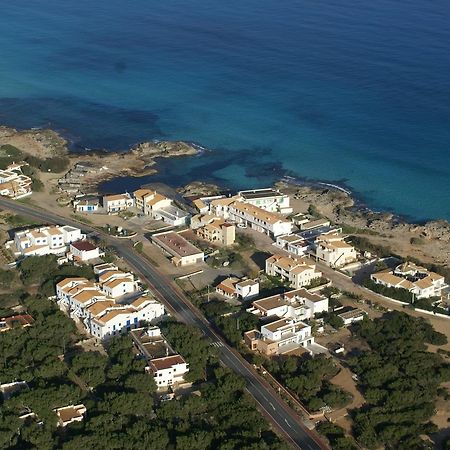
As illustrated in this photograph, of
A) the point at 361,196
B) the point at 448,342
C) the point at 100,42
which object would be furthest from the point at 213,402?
the point at 100,42

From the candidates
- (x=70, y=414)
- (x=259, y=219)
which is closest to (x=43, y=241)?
(x=259, y=219)

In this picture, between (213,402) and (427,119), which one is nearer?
(213,402)

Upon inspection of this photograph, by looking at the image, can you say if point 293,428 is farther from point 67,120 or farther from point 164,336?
point 67,120

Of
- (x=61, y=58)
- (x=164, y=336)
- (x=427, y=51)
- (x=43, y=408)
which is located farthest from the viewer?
(x=61, y=58)

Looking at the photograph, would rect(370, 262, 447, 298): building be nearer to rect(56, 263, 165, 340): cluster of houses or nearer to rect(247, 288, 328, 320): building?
rect(247, 288, 328, 320): building

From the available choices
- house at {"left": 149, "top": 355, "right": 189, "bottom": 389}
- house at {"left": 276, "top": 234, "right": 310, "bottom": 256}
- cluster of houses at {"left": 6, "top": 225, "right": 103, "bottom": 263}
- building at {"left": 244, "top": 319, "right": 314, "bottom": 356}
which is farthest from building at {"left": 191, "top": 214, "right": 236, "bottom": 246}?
house at {"left": 149, "top": 355, "right": 189, "bottom": 389}

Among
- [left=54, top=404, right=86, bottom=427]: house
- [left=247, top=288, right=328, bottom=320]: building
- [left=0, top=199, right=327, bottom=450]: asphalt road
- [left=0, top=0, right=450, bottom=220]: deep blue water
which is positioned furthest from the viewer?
[left=0, top=0, right=450, bottom=220]: deep blue water
